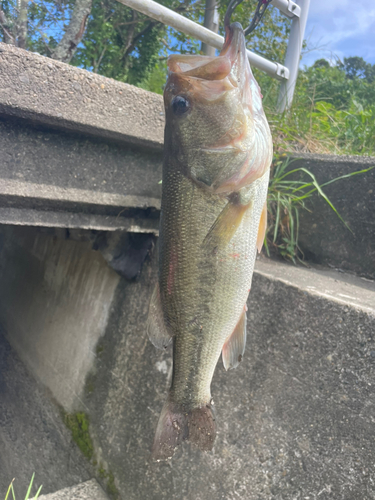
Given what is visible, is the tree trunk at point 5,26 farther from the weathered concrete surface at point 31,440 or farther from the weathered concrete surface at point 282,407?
the weathered concrete surface at point 31,440

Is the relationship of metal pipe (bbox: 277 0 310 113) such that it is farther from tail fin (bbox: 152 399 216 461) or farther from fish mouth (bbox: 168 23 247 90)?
tail fin (bbox: 152 399 216 461)

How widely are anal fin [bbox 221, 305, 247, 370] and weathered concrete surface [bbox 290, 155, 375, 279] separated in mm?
1111

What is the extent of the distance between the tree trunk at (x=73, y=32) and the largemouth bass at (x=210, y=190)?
2.48 metres

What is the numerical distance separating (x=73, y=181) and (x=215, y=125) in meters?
0.97

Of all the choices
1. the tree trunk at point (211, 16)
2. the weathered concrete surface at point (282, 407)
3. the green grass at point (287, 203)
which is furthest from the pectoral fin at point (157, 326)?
the tree trunk at point (211, 16)

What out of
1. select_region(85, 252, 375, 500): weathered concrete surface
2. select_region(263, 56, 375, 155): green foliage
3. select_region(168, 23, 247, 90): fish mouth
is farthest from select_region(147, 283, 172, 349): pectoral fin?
select_region(263, 56, 375, 155): green foliage

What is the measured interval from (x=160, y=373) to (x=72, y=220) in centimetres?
105

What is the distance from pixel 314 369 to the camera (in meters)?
1.52

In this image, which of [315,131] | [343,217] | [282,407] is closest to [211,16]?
[315,131]

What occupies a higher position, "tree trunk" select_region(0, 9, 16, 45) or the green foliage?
"tree trunk" select_region(0, 9, 16, 45)

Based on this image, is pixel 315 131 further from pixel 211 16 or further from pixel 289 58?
pixel 211 16

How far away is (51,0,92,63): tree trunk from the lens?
3.10m

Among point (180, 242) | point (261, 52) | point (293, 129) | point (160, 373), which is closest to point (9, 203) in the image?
point (180, 242)

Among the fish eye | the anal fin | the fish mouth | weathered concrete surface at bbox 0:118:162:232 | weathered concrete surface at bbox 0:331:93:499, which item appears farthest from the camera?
weathered concrete surface at bbox 0:331:93:499
